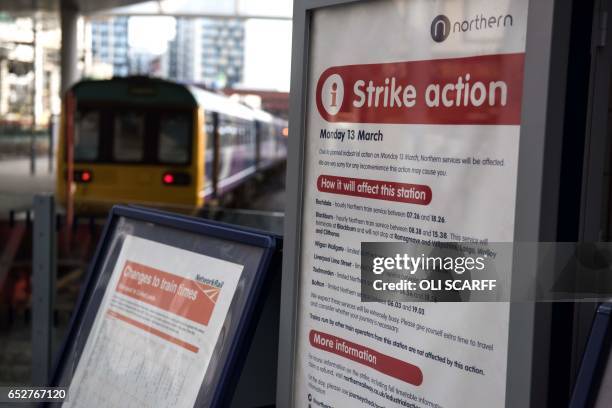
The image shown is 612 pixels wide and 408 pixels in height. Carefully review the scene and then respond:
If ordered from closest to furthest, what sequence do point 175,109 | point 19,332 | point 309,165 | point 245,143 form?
1. point 309,165
2. point 19,332
3. point 175,109
4. point 245,143

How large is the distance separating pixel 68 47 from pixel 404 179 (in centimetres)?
2502

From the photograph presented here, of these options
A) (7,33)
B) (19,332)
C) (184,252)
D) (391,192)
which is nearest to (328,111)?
(391,192)

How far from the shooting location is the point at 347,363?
2.35 meters

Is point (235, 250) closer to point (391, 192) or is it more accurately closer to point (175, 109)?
point (391, 192)

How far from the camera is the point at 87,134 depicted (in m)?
12.5

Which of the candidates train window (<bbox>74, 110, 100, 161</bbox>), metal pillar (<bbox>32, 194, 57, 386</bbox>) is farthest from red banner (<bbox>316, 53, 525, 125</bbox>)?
train window (<bbox>74, 110, 100, 161</bbox>)

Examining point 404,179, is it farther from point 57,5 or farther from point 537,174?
point 57,5

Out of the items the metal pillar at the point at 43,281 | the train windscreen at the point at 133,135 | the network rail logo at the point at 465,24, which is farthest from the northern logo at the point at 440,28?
the train windscreen at the point at 133,135

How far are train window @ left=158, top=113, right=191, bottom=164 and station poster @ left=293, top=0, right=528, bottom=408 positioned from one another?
10.2 m

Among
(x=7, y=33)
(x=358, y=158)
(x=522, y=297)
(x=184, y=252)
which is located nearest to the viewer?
(x=522, y=297)

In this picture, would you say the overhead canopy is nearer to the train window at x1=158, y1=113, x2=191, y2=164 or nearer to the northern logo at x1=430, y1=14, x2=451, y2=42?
the train window at x1=158, y1=113, x2=191, y2=164

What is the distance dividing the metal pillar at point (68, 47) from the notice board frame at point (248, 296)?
2293 centimetres

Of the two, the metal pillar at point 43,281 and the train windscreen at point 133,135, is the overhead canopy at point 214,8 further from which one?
the metal pillar at point 43,281

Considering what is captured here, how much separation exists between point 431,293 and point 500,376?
0.28 m
